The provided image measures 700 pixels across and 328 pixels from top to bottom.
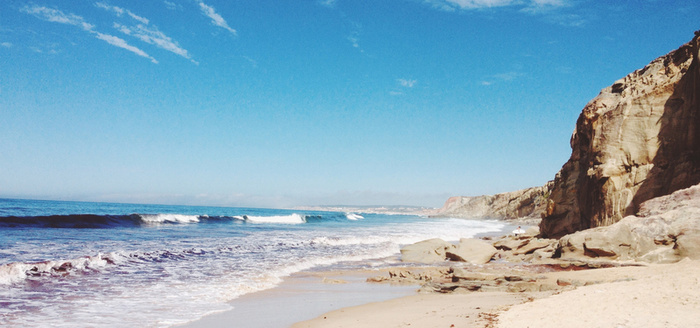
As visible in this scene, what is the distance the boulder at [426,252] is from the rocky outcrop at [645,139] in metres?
6.71

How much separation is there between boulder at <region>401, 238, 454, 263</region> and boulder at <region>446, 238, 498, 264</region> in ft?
1.82

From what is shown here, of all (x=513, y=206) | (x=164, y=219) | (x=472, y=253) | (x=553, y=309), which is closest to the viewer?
(x=553, y=309)

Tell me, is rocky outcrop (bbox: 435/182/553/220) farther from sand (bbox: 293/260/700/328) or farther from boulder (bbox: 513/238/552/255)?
sand (bbox: 293/260/700/328)

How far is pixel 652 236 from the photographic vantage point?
1247 centimetres

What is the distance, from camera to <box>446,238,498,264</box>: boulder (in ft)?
52.0

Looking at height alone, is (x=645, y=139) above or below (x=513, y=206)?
above

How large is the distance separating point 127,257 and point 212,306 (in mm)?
8032

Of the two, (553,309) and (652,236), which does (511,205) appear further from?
(553,309)

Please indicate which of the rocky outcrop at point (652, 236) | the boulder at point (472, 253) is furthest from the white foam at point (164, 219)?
the rocky outcrop at point (652, 236)

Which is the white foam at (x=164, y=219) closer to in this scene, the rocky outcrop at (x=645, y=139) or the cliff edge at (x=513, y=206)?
the rocky outcrop at (x=645, y=139)

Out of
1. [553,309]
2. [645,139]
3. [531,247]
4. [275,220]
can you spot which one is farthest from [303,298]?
[275,220]

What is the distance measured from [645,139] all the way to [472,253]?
855cm

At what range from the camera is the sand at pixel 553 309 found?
5344 millimetres

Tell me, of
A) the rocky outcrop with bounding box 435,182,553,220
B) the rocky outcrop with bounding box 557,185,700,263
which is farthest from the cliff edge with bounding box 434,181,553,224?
the rocky outcrop with bounding box 557,185,700,263
